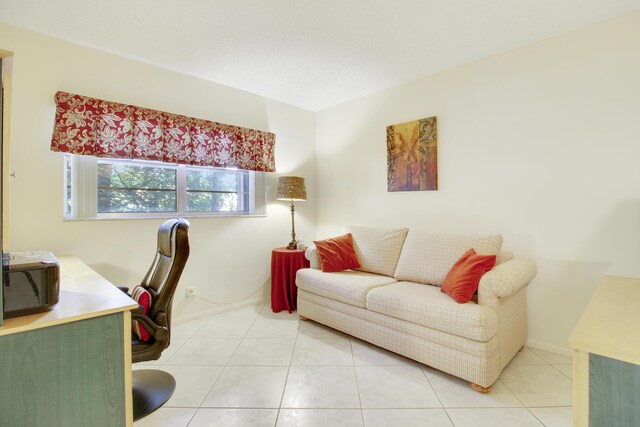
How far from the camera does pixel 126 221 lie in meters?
2.59

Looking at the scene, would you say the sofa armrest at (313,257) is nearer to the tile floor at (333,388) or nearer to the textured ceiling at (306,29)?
the tile floor at (333,388)

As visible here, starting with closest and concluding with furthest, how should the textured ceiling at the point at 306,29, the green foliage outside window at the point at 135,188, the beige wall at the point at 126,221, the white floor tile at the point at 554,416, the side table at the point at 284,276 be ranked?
the white floor tile at the point at 554,416, the textured ceiling at the point at 306,29, the beige wall at the point at 126,221, the green foliage outside window at the point at 135,188, the side table at the point at 284,276

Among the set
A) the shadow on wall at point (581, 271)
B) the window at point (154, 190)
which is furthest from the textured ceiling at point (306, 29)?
the shadow on wall at point (581, 271)

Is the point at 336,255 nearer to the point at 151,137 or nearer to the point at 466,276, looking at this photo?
the point at 466,276

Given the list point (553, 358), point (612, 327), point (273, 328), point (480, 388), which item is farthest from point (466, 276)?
point (273, 328)

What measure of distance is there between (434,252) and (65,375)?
2.39 m

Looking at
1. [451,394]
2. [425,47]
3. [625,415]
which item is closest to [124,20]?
[425,47]

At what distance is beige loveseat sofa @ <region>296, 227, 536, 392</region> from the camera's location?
185 centimetres

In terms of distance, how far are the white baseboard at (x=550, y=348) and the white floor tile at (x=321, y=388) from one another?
1.50m

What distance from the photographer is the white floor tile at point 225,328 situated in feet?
8.66

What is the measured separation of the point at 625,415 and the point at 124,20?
308 centimetres

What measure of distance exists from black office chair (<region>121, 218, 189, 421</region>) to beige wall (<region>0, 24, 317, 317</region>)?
3.14 ft

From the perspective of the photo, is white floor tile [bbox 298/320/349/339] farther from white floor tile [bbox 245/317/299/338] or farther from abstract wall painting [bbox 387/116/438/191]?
abstract wall painting [bbox 387/116/438/191]

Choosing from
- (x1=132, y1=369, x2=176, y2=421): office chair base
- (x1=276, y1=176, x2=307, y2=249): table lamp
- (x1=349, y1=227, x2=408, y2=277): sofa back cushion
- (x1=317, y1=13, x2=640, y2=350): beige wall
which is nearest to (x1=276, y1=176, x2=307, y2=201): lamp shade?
(x1=276, y1=176, x2=307, y2=249): table lamp
